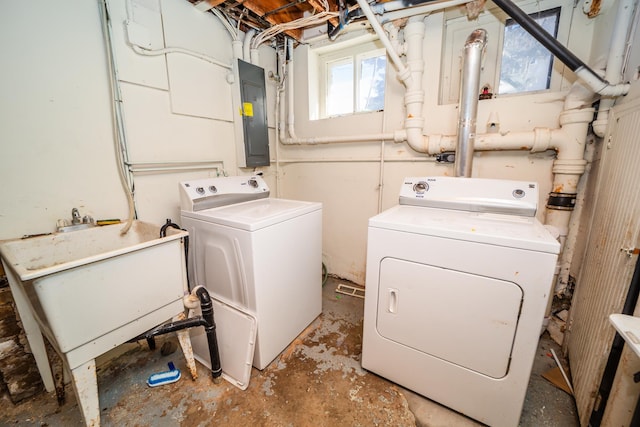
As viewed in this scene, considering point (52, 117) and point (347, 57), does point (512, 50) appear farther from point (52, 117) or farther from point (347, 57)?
point (52, 117)

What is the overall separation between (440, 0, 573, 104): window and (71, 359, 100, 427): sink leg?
2.69 metres

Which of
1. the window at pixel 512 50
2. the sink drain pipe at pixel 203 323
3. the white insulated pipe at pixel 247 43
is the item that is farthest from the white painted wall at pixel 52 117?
the window at pixel 512 50

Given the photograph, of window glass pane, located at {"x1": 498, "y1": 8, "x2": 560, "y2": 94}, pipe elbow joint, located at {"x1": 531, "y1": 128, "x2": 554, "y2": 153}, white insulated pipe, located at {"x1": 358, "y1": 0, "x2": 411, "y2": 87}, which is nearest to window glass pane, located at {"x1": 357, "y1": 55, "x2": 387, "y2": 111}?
white insulated pipe, located at {"x1": 358, "y1": 0, "x2": 411, "y2": 87}

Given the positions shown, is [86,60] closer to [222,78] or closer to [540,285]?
[222,78]

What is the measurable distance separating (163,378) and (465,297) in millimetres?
1712

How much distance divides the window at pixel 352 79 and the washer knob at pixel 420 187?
3.16 ft

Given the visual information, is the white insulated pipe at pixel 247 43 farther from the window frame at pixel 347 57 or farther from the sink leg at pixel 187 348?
the sink leg at pixel 187 348

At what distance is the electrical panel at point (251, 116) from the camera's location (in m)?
2.21

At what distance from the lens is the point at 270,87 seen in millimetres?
2613

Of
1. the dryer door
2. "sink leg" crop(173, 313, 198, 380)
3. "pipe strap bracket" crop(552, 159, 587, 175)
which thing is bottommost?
"sink leg" crop(173, 313, 198, 380)

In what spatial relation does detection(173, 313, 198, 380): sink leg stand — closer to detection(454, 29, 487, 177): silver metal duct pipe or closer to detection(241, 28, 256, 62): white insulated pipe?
detection(454, 29, 487, 177): silver metal duct pipe

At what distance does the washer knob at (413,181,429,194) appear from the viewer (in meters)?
1.64

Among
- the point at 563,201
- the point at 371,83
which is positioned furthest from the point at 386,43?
the point at 563,201

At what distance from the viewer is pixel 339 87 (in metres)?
2.56
